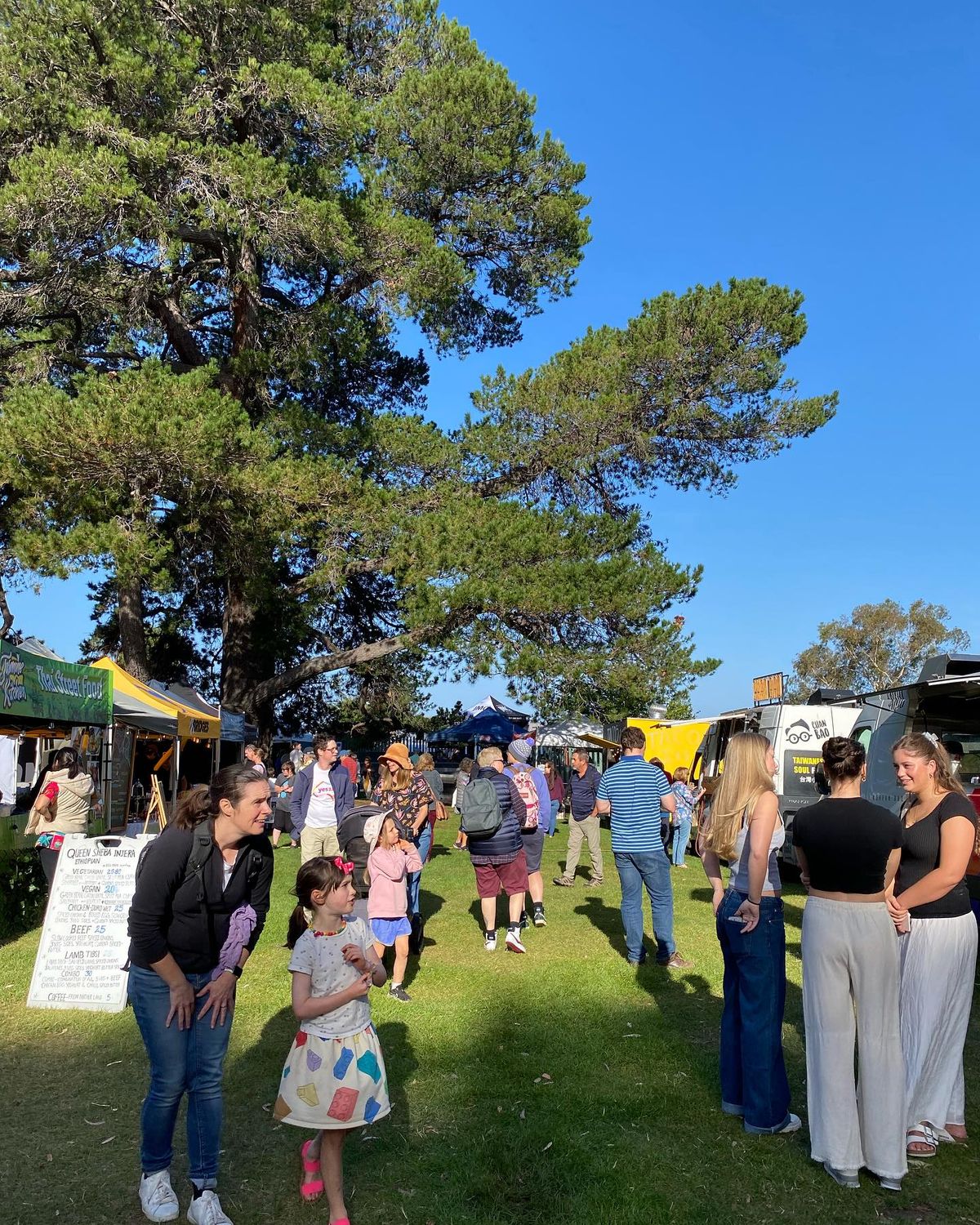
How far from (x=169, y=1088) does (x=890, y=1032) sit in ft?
9.06

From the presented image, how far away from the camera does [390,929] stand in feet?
21.5

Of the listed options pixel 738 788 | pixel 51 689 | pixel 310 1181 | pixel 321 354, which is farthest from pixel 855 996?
pixel 321 354

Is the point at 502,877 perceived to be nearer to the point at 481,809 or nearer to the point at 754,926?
the point at 481,809

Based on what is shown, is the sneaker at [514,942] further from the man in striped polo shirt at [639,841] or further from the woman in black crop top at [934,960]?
the woman in black crop top at [934,960]

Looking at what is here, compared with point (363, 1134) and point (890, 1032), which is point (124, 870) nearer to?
point (363, 1134)

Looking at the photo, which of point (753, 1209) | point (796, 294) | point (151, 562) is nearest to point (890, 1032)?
point (753, 1209)

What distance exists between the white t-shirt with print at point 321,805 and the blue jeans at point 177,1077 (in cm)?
626

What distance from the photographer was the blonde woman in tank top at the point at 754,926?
13.9 ft

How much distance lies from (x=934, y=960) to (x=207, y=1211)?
3144 millimetres

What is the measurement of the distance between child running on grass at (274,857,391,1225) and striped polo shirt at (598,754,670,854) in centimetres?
393

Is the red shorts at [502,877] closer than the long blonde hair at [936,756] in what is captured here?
No

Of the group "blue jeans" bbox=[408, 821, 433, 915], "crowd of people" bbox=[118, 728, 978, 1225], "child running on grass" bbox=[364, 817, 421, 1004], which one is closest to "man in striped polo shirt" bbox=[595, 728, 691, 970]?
"blue jeans" bbox=[408, 821, 433, 915]

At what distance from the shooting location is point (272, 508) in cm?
1870

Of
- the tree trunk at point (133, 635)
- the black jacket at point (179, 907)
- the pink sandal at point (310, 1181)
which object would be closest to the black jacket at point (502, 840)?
the pink sandal at point (310, 1181)
